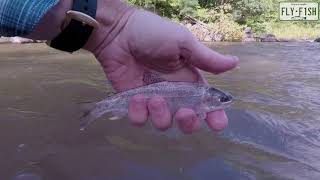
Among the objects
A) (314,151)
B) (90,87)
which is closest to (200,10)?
(90,87)

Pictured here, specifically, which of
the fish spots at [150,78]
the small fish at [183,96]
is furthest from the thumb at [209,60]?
the fish spots at [150,78]

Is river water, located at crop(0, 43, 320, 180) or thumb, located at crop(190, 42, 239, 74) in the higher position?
thumb, located at crop(190, 42, 239, 74)

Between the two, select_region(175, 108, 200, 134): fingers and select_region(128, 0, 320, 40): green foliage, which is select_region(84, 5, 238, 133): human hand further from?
select_region(128, 0, 320, 40): green foliage

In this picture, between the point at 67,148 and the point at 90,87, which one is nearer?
the point at 67,148

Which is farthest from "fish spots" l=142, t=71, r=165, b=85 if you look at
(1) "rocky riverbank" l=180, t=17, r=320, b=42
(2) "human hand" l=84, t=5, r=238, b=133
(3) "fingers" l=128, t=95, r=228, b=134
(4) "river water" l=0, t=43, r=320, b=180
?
(1) "rocky riverbank" l=180, t=17, r=320, b=42

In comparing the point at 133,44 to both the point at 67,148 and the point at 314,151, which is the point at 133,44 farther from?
the point at 314,151

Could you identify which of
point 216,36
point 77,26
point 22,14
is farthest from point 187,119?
point 216,36

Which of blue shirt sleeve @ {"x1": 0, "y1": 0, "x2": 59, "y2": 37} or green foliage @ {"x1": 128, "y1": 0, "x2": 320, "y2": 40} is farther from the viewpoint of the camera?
green foliage @ {"x1": 128, "y1": 0, "x2": 320, "y2": 40}
